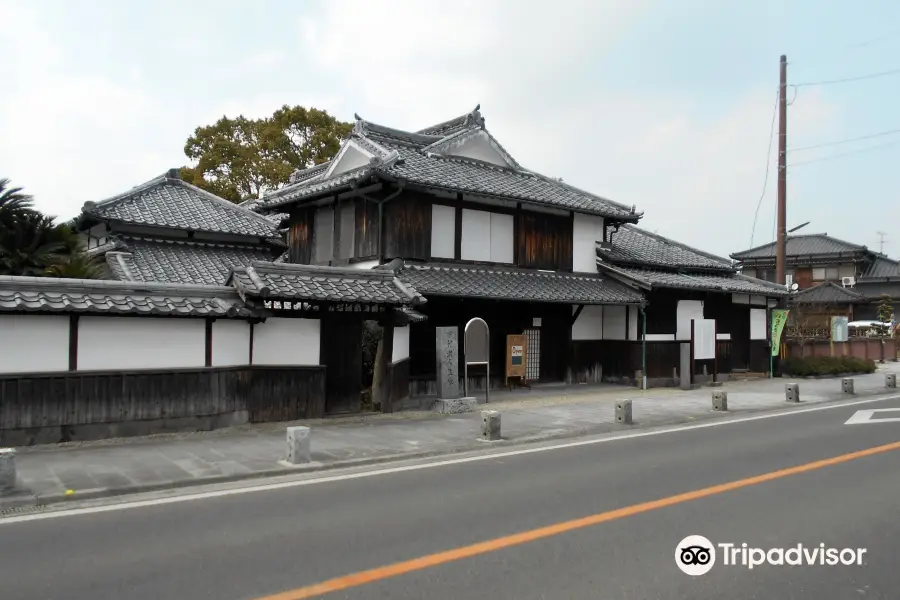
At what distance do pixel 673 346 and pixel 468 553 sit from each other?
62.7ft

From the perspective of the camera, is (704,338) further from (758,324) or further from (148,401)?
(148,401)

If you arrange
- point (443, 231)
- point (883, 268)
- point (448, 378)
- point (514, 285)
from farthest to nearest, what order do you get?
1. point (883, 268)
2. point (514, 285)
3. point (443, 231)
4. point (448, 378)

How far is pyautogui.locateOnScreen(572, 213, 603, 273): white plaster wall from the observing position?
2203 cm

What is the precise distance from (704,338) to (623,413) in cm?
1132

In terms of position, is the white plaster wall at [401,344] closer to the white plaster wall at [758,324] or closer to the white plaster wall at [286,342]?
the white plaster wall at [286,342]

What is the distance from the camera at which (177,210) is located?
20547mm

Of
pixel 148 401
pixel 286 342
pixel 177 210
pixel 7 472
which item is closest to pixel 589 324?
pixel 286 342

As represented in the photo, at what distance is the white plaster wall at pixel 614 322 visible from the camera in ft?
75.2

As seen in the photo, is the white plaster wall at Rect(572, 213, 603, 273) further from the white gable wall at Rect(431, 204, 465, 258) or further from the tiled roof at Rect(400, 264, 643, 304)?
the white gable wall at Rect(431, 204, 465, 258)

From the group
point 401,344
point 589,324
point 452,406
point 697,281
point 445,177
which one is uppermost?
point 445,177

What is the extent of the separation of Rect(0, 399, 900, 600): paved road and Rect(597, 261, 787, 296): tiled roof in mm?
12572

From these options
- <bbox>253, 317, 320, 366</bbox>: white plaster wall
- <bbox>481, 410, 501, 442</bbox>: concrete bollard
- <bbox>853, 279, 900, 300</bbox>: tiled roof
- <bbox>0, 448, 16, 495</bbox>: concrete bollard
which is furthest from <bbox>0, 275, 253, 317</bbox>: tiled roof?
<bbox>853, 279, 900, 300</bbox>: tiled roof

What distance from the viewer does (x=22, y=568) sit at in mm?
5512

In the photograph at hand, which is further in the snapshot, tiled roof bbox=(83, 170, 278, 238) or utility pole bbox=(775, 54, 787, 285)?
utility pole bbox=(775, 54, 787, 285)
